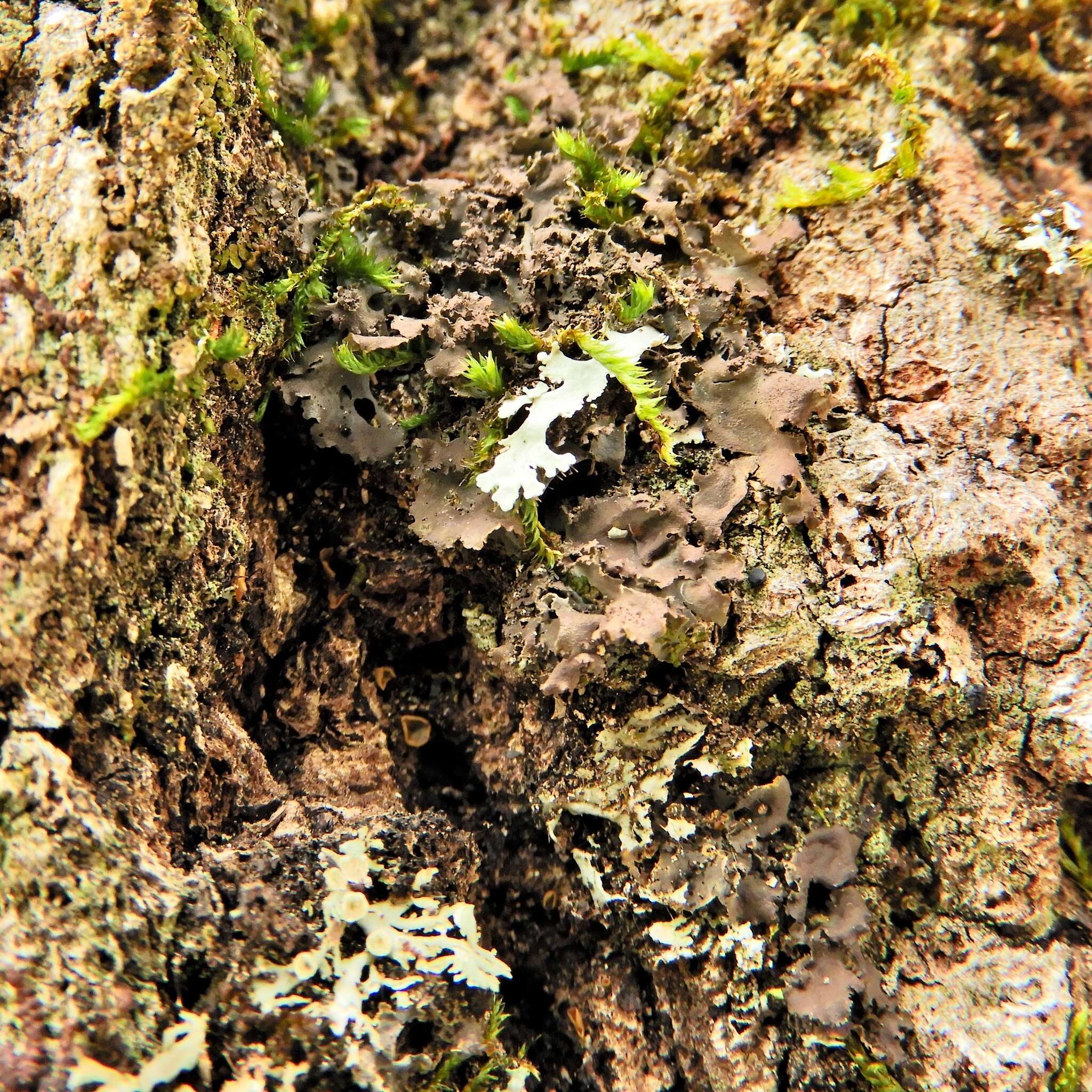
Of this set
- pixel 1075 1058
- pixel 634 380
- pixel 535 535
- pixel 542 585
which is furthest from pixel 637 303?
pixel 1075 1058

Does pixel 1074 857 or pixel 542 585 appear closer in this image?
pixel 542 585

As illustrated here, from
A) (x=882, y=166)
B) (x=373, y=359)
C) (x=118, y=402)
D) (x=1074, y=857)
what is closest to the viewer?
(x=118, y=402)

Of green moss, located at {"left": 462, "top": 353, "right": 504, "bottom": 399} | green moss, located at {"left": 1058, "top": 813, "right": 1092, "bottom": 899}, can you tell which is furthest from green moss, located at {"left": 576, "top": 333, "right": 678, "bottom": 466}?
green moss, located at {"left": 1058, "top": 813, "right": 1092, "bottom": 899}

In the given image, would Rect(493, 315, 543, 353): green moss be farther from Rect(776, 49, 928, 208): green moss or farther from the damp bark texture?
Rect(776, 49, 928, 208): green moss

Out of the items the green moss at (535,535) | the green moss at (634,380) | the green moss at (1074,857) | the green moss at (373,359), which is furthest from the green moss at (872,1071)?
the green moss at (373,359)

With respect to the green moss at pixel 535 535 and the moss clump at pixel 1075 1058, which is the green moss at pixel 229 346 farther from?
the moss clump at pixel 1075 1058

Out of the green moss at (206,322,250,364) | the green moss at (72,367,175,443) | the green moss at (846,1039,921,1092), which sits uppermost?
the green moss at (72,367,175,443)

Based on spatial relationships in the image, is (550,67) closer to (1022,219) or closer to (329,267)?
(329,267)

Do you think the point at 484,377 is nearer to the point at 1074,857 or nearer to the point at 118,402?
the point at 118,402

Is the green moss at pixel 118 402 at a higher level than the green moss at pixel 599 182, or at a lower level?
higher
